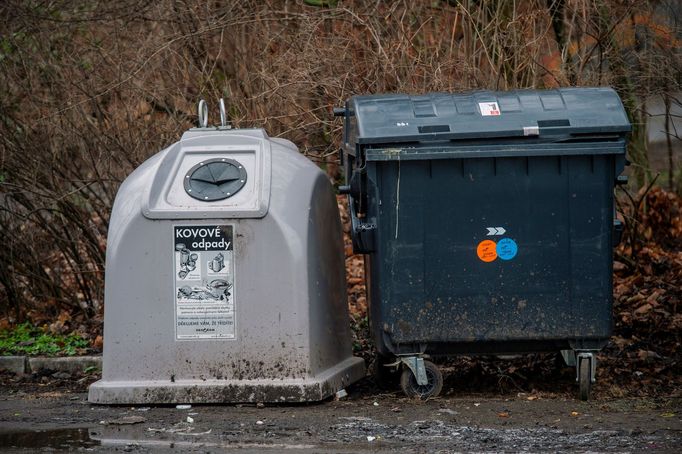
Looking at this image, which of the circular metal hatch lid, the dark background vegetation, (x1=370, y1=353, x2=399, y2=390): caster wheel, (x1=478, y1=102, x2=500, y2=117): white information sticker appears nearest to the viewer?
(x1=478, y1=102, x2=500, y2=117): white information sticker

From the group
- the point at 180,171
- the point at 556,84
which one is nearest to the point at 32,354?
the point at 180,171

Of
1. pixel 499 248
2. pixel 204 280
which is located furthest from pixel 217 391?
pixel 499 248

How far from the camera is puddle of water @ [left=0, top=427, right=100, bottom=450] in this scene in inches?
184

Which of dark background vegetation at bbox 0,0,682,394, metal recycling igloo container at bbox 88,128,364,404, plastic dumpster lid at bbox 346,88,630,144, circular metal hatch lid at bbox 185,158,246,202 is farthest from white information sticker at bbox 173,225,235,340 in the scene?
dark background vegetation at bbox 0,0,682,394

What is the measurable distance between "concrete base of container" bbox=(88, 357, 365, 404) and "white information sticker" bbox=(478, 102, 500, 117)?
1.66m

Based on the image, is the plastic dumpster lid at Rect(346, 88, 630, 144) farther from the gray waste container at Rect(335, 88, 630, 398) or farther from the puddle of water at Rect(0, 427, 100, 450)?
the puddle of water at Rect(0, 427, 100, 450)

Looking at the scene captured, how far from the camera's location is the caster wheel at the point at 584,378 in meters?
5.33

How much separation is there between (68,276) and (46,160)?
1173mm

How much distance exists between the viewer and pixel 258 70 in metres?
7.73

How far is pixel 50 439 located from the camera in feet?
15.8

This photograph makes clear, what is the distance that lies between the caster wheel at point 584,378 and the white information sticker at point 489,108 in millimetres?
1372

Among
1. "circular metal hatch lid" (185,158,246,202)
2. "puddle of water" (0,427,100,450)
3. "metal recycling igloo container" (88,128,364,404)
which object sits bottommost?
"puddle of water" (0,427,100,450)

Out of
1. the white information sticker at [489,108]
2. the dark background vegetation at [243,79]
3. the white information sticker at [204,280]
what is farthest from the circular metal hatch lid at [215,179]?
the dark background vegetation at [243,79]

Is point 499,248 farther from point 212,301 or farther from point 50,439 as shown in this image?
point 50,439
